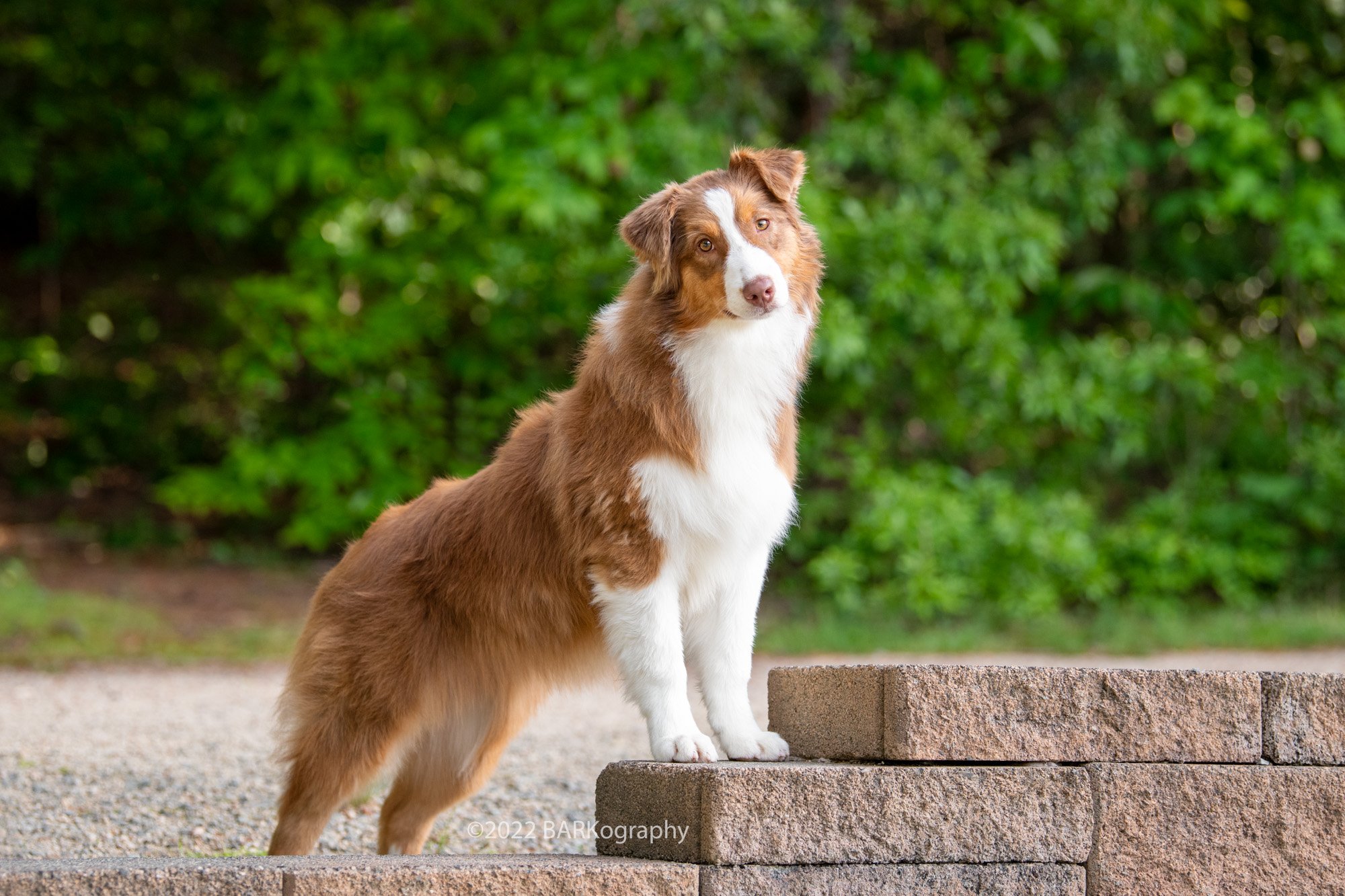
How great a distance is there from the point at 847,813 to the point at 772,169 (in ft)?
5.86

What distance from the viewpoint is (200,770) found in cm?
582

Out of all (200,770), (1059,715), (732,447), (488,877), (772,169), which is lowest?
(200,770)

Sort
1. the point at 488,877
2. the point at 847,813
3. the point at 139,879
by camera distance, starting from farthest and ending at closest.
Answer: the point at 847,813 → the point at 488,877 → the point at 139,879

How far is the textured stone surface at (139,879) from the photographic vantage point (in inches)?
121

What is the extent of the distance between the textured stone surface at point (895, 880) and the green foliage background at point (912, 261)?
6.23 m

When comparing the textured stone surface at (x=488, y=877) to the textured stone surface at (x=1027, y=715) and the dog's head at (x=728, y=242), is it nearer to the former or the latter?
the textured stone surface at (x=1027, y=715)

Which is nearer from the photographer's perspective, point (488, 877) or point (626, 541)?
point (488, 877)

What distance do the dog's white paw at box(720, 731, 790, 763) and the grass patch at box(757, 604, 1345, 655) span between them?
207 inches

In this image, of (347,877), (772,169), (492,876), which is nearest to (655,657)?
(492,876)

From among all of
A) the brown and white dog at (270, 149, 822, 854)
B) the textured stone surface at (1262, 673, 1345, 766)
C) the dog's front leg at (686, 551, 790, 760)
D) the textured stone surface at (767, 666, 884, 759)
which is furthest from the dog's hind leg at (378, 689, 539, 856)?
the textured stone surface at (1262, 673, 1345, 766)

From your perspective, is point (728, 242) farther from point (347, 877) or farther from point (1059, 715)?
point (347, 877)

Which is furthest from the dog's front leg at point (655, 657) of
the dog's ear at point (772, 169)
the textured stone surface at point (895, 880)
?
the dog's ear at point (772, 169)

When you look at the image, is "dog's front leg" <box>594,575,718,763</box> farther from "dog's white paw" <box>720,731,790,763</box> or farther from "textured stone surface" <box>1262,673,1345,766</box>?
"textured stone surface" <box>1262,673,1345,766</box>

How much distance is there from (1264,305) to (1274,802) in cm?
916
